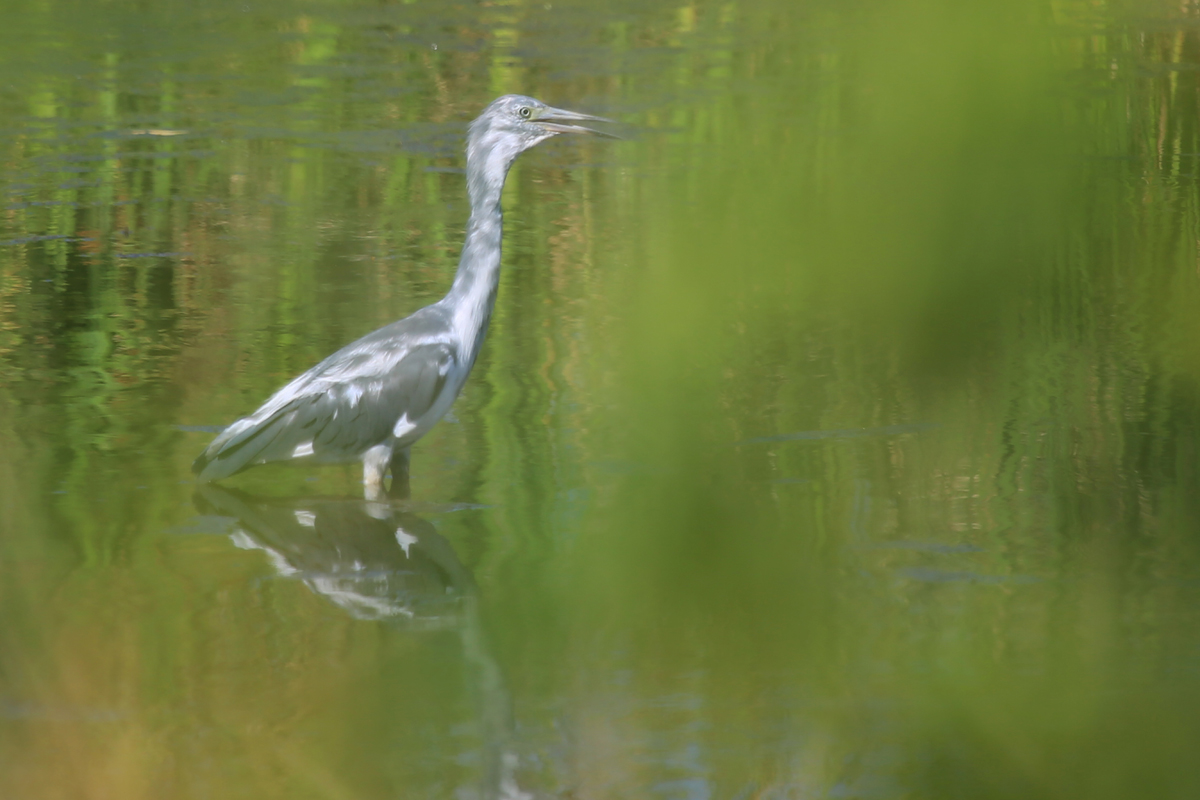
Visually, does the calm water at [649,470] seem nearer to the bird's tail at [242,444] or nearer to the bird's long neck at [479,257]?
the bird's tail at [242,444]

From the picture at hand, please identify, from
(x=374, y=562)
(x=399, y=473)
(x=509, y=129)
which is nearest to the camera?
(x=374, y=562)

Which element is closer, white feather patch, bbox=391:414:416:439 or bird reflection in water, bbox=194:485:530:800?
bird reflection in water, bbox=194:485:530:800

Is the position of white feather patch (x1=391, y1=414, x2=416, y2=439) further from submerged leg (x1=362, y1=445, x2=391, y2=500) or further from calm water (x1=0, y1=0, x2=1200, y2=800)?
calm water (x1=0, y1=0, x2=1200, y2=800)

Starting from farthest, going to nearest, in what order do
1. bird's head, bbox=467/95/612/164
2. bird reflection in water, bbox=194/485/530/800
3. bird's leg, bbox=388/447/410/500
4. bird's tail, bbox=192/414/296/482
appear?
bird's head, bbox=467/95/612/164 < bird's leg, bbox=388/447/410/500 < bird's tail, bbox=192/414/296/482 < bird reflection in water, bbox=194/485/530/800

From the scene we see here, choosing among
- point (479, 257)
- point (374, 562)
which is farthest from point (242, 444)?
point (479, 257)

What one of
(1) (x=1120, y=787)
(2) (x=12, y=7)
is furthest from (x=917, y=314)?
(2) (x=12, y=7)

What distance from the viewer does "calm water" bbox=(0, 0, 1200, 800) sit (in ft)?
11.6

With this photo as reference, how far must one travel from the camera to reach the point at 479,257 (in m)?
5.52

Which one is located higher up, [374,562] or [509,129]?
[509,129]

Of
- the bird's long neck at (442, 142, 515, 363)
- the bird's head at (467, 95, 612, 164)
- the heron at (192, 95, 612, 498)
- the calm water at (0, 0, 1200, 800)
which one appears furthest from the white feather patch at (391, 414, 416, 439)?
the bird's head at (467, 95, 612, 164)

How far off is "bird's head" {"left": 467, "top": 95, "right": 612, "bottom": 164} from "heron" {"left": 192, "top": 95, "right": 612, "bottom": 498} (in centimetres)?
45

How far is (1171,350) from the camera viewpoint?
21.3ft

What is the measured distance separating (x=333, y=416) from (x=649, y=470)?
1.13 metres

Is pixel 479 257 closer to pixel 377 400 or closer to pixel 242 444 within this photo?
pixel 377 400
